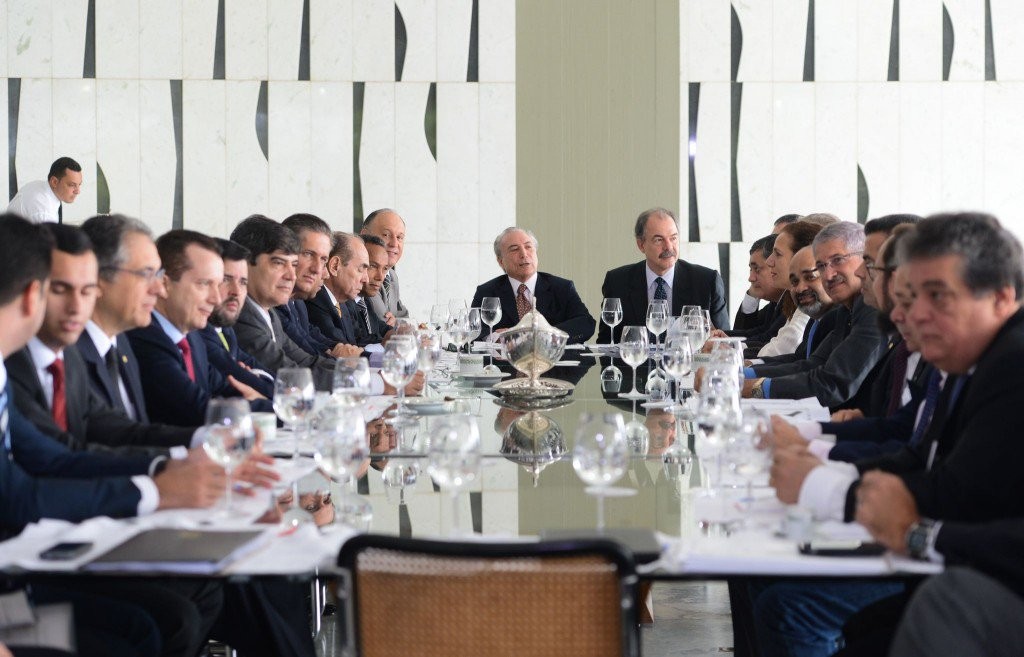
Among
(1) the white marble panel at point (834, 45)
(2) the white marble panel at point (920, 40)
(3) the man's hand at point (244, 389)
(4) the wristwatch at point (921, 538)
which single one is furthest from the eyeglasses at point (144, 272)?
(2) the white marble panel at point (920, 40)

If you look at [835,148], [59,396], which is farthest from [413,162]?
[59,396]

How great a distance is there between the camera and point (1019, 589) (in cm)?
192

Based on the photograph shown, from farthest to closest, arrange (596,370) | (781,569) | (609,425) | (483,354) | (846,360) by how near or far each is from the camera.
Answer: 1. (483,354)
2. (596,370)
3. (846,360)
4. (609,425)
5. (781,569)

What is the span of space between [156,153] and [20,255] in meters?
7.77

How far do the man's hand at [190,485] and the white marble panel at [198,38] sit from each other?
789 centimetres

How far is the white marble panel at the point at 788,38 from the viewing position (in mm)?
9766

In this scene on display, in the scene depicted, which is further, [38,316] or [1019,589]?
[38,316]

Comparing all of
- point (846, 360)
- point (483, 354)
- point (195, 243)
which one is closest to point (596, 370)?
point (483, 354)

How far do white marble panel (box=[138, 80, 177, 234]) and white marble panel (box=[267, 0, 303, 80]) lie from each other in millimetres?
888

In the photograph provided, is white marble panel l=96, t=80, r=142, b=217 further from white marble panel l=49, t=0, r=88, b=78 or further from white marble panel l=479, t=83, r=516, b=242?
white marble panel l=479, t=83, r=516, b=242

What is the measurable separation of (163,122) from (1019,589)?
8.80m

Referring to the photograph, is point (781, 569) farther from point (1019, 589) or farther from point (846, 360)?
point (846, 360)

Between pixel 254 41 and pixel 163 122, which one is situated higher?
pixel 254 41

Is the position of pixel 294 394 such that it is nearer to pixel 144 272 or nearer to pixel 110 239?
pixel 144 272
